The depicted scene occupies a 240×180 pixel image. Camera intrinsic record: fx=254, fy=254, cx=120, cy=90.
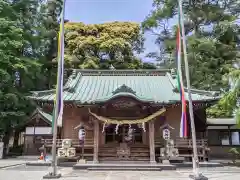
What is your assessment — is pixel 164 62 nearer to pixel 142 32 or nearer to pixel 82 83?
pixel 142 32

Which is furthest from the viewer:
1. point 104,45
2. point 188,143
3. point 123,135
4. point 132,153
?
point 104,45

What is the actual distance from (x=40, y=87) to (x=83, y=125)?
54.2ft

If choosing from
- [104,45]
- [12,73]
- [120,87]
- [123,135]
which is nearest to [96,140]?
[123,135]

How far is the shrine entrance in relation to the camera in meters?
17.2

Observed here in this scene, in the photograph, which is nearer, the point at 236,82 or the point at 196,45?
the point at 236,82

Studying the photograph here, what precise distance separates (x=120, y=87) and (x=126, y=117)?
2.56 metres

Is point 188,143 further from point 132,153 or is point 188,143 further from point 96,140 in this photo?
point 96,140

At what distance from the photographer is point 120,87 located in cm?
1579

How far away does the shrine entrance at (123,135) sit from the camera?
17183 millimetres

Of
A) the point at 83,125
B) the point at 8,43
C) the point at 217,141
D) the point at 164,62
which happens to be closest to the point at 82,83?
the point at 83,125

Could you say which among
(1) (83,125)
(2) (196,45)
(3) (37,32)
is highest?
(3) (37,32)

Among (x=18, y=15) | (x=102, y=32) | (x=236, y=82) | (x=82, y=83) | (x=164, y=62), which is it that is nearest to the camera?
(x=236, y=82)

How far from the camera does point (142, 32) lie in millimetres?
36250

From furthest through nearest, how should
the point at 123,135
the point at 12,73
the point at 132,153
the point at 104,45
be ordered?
the point at 104,45 < the point at 12,73 < the point at 123,135 < the point at 132,153
